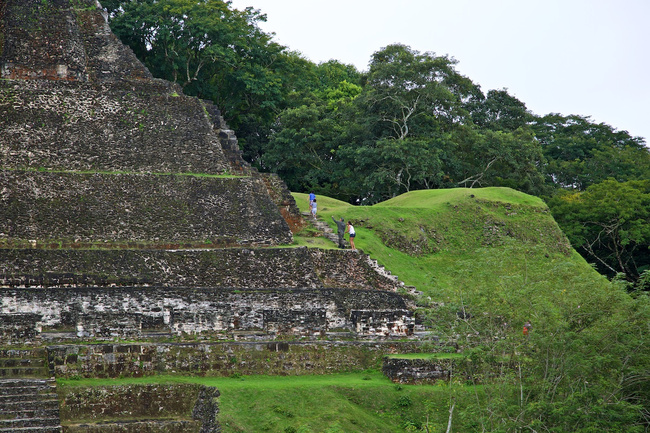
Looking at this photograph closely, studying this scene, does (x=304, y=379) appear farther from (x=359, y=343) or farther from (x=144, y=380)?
(x=144, y=380)

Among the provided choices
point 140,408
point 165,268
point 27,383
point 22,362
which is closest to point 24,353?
point 22,362

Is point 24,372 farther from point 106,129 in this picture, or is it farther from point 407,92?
point 407,92

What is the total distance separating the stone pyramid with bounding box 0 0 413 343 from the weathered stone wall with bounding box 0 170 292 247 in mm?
40

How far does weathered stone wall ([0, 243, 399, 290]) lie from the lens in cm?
1981

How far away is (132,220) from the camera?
2245 centimetres

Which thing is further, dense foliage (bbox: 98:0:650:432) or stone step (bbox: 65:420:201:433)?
dense foliage (bbox: 98:0:650:432)

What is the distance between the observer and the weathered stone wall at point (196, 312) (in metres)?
18.7

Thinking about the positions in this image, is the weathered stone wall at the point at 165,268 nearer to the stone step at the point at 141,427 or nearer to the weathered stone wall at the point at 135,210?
the weathered stone wall at the point at 135,210

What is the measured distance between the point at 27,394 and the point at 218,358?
389cm

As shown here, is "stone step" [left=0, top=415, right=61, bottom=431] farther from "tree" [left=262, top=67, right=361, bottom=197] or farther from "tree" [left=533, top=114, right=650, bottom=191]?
"tree" [left=533, top=114, right=650, bottom=191]

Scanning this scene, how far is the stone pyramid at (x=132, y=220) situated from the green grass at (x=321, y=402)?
1.88 meters

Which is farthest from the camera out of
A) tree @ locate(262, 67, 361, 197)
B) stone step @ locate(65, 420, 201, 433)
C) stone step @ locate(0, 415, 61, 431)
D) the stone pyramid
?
tree @ locate(262, 67, 361, 197)

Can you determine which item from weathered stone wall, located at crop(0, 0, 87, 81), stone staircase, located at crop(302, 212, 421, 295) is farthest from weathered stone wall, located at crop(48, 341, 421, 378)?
weathered stone wall, located at crop(0, 0, 87, 81)

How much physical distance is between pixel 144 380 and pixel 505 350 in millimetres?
6914
